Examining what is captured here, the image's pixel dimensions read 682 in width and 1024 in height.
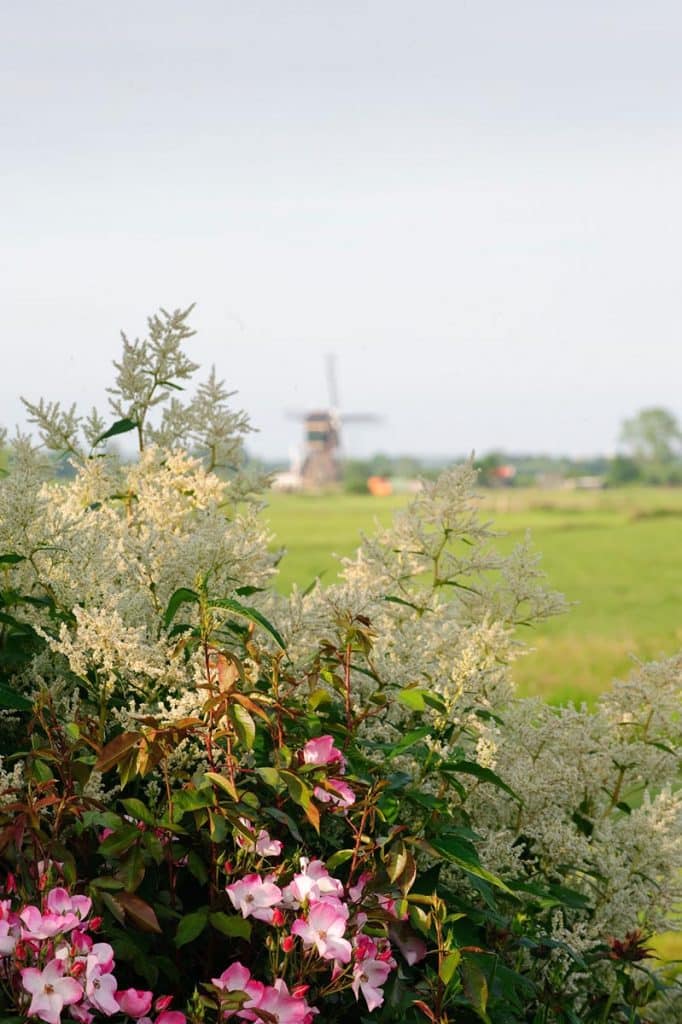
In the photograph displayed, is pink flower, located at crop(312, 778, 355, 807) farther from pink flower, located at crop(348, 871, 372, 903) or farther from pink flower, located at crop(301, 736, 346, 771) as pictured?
pink flower, located at crop(348, 871, 372, 903)

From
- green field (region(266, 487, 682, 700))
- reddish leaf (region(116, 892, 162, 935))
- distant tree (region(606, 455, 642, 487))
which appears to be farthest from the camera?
distant tree (region(606, 455, 642, 487))

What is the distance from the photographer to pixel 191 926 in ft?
6.09

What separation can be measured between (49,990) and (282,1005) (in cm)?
37

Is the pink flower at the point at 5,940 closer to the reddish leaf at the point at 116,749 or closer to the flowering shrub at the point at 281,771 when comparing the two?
the flowering shrub at the point at 281,771

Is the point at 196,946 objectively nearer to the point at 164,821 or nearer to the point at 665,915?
the point at 164,821

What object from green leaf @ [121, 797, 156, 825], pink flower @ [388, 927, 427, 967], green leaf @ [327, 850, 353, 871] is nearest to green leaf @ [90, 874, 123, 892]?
green leaf @ [121, 797, 156, 825]

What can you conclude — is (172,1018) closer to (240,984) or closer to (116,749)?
(240,984)

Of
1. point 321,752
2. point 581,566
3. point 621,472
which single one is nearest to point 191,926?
point 321,752

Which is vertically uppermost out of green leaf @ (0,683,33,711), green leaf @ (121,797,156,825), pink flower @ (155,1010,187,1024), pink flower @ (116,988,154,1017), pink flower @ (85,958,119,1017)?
green leaf @ (0,683,33,711)

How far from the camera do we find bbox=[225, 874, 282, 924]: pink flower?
185cm

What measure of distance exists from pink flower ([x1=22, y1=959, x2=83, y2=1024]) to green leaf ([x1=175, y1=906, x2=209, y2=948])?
0.20 metres

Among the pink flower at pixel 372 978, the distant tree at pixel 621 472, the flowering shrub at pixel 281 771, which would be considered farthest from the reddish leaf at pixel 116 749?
the distant tree at pixel 621 472

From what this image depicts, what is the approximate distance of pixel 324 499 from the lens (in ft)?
289

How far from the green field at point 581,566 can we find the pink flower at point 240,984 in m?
1.38
